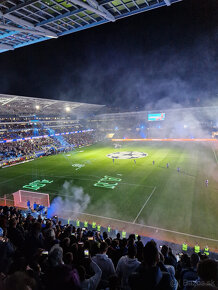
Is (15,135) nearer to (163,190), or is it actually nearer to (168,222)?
(163,190)

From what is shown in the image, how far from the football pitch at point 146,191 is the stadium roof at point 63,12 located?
15.6m

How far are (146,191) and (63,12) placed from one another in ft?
59.3

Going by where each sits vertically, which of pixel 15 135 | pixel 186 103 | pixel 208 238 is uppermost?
pixel 186 103

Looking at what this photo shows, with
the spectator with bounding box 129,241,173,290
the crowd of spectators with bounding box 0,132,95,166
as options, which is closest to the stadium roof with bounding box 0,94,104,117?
the crowd of spectators with bounding box 0,132,95,166

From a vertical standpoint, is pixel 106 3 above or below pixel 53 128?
above

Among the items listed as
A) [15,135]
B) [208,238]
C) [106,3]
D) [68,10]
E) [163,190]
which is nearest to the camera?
[208,238]

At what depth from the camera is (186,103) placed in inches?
2936

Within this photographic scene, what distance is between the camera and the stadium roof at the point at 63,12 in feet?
43.5

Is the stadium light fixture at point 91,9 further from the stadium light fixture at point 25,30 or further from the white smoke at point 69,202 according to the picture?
the white smoke at point 69,202

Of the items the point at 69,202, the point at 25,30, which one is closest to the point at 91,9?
the point at 25,30

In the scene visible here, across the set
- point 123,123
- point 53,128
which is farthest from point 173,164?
point 123,123

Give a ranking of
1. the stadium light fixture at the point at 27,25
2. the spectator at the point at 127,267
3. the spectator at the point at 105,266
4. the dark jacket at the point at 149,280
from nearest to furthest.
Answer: the dark jacket at the point at 149,280 < the spectator at the point at 127,267 < the spectator at the point at 105,266 < the stadium light fixture at the point at 27,25

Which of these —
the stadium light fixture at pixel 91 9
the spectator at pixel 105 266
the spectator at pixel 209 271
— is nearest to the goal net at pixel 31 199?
the spectator at pixel 105 266

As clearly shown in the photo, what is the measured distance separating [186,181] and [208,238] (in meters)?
10.7
